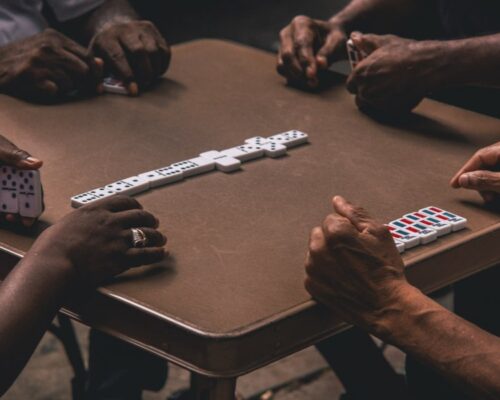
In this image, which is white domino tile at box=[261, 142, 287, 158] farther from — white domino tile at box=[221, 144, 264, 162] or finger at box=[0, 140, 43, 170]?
finger at box=[0, 140, 43, 170]

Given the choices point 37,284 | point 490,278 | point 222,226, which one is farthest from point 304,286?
point 490,278

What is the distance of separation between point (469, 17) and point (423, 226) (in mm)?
977

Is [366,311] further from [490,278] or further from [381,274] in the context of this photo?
[490,278]

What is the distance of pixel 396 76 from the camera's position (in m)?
1.99

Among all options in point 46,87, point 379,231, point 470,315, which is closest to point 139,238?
point 379,231

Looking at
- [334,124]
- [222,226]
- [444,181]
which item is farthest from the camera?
[334,124]

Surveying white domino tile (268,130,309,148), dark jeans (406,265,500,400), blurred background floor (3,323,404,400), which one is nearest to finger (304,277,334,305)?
white domino tile (268,130,309,148)

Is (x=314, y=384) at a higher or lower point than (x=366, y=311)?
lower

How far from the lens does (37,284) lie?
1.30 metres

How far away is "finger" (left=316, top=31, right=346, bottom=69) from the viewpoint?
2.23 metres

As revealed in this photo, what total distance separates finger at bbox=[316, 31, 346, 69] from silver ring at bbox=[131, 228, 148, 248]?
95cm

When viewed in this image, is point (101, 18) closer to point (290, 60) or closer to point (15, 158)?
point (290, 60)

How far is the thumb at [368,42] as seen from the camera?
2062 millimetres

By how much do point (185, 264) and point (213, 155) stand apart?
407 millimetres
